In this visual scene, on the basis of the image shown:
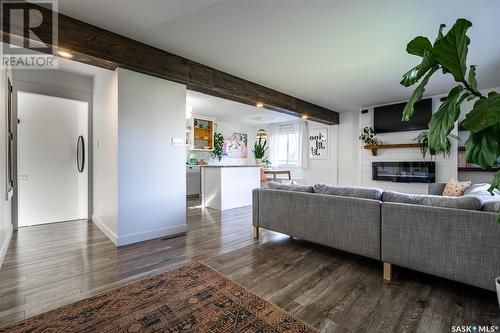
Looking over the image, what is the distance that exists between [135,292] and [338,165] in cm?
594

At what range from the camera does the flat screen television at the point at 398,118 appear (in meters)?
4.92

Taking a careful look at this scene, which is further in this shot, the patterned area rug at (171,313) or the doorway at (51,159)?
the doorway at (51,159)

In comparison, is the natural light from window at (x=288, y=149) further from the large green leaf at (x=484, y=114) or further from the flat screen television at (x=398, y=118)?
the large green leaf at (x=484, y=114)

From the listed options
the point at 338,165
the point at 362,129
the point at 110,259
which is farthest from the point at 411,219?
the point at 338,165

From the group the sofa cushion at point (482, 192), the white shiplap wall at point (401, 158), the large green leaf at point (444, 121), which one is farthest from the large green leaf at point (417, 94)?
the white shiplap wall at point (401, 158)

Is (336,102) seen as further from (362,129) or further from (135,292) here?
(135,292)

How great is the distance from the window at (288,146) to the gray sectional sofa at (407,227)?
4.94 meters

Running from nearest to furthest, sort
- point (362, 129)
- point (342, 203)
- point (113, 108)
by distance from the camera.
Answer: point (342, 203), point (113, 108), point (362, 129)

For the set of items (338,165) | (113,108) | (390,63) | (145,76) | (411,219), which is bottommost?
(411,219)

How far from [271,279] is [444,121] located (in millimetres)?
1728

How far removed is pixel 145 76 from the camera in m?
3.00

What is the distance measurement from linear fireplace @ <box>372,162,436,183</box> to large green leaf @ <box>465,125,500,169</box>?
454 cm

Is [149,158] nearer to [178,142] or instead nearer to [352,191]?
[178,142]

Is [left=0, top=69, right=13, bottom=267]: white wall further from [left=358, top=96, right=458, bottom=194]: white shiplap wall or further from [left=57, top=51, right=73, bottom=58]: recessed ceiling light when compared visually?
[left=358, top=96, right=458, bottom=194]: white shiplap wall
